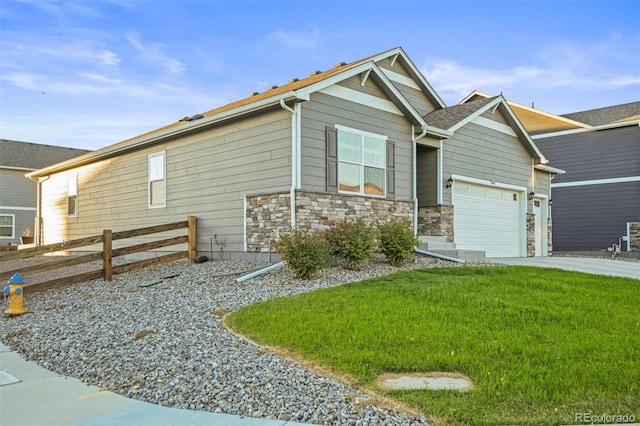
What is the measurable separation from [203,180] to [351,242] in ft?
15.4

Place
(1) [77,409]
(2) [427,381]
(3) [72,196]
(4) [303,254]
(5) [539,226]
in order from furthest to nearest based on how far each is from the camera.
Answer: (5) [539,226], (3) [72,196], (4) [303,254], (2) [427,381], (1) [77,409]

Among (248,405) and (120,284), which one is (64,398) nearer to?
(248,405)

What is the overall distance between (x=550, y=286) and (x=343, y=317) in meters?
3.95

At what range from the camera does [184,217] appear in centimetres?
1274

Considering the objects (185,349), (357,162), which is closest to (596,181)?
(357,162)

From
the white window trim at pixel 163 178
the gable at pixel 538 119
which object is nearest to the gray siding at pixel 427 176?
the white window trim at pixel 163 178

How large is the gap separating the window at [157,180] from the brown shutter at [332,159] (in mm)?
5212

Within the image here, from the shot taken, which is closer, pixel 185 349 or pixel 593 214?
pixel 185 349

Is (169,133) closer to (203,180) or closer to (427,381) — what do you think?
(203,180)

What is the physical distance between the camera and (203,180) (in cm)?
1222

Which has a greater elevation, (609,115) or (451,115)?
(609,115)

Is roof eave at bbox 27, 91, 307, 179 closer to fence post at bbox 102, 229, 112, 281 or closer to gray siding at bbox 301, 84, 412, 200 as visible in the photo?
gray siding at bbox 301, 84, 412, 200

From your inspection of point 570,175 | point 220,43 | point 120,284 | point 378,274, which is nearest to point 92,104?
point 220,43

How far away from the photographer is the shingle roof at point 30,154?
87.4 feet
